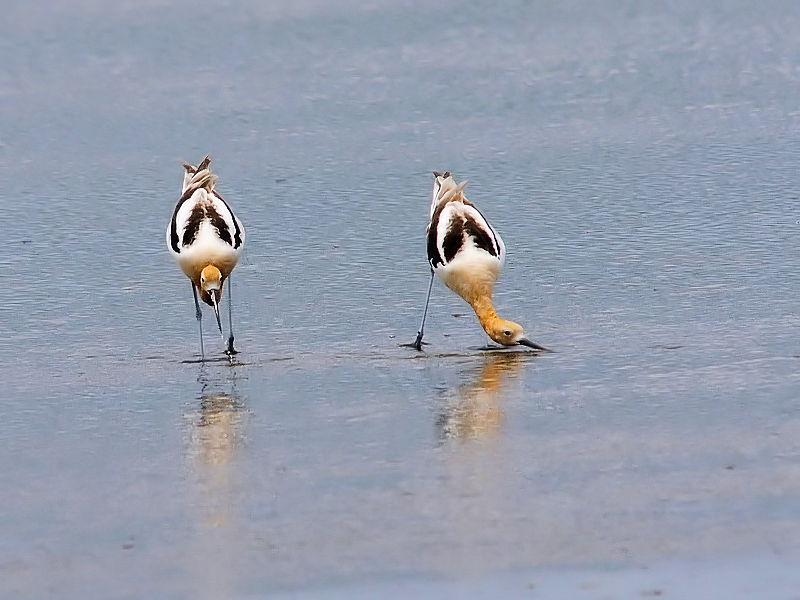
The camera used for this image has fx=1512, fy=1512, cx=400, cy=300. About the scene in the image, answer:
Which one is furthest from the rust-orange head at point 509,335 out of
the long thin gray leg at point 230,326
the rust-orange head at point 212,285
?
the rust-orange head at point 212,285

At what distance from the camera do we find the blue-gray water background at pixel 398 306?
5355mm

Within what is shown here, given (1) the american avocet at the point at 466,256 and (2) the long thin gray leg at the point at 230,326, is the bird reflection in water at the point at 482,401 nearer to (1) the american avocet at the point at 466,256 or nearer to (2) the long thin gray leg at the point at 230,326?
(1) the american avocet at the point at 466,256

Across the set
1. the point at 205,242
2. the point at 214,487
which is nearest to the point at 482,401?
the point at 214,487

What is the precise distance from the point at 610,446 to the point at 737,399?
0.85m

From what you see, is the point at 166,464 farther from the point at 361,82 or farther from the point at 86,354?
the point at 361,82

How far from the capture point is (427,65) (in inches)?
549

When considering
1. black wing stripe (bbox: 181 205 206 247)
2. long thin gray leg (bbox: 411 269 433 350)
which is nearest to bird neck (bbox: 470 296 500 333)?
long thin gray leg (bbox: 411 269 433 350)

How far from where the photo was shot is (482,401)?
23.1 ft

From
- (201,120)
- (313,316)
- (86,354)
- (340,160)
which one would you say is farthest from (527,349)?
(201,120)

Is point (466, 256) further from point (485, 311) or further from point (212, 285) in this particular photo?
point (212, 285)

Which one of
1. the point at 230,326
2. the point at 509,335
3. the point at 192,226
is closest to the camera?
the point at 509,335

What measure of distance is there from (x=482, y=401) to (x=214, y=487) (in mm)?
1564

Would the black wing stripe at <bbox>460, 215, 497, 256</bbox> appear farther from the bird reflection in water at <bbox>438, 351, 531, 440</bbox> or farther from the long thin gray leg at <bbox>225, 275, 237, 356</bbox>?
the long thin gray leg at <bbox>225, 275, 237, 356</bbox>

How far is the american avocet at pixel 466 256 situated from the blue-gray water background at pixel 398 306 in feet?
0.63
